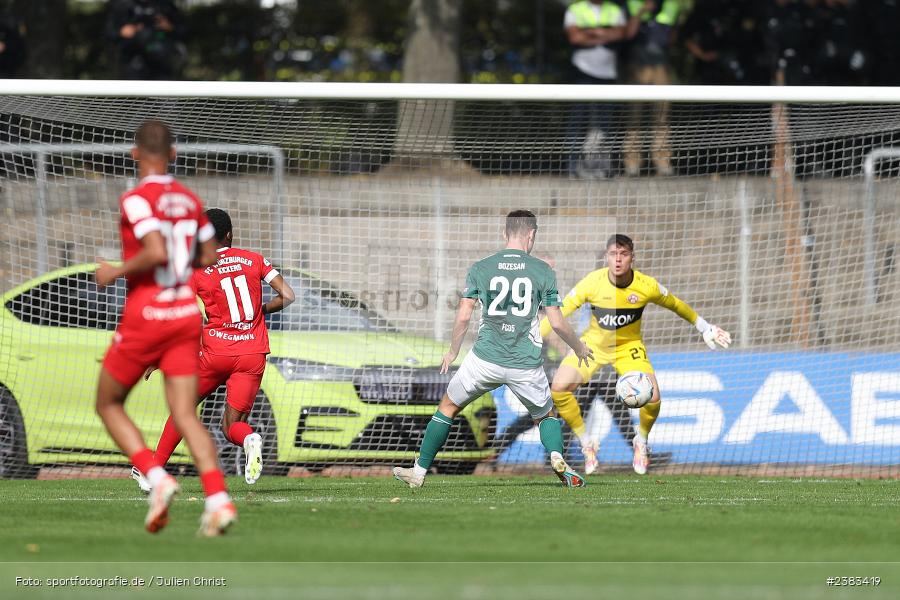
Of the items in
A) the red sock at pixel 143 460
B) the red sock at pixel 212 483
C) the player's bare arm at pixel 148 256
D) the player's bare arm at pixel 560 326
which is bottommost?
the red sock at pixel 212 483

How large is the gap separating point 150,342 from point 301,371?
18.9 ft

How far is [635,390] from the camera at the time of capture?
12.2 meters

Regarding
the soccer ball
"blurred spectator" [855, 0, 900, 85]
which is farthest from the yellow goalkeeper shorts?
"blurred spectator" [855, 0, 900, 85]

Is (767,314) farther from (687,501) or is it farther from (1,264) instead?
(1,264)

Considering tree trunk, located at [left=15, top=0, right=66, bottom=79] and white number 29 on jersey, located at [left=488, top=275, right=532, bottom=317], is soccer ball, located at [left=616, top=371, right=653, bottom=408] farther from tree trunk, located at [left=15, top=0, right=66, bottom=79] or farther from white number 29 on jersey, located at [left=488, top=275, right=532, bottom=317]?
tree trunk, located at [left=15, top=0, right=66, bottom=79]

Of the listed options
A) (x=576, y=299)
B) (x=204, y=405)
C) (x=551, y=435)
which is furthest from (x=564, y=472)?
(x=204, y=405)

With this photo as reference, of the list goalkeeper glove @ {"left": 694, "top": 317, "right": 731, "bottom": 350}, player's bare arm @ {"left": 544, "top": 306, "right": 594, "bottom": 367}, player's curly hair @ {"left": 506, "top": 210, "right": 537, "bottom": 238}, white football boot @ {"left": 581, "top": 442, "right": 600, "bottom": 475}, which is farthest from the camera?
white football boot @ {"left": 581, "top": 442, "right": 600, "bottom": 475}

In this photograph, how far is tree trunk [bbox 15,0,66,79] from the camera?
65.4 ft

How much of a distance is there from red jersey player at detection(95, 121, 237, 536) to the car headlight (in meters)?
5.56

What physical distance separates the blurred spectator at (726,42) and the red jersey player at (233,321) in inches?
400

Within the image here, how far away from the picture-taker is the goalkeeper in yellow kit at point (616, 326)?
12.7m

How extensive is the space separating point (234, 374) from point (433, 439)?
4.97 feet

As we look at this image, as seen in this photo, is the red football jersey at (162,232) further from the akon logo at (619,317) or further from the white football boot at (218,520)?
the akon logo at (619,317)

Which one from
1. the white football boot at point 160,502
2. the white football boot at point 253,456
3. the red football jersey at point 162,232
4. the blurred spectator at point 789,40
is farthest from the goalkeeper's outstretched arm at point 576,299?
the white football boot at point 160,502
